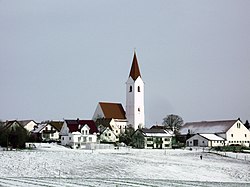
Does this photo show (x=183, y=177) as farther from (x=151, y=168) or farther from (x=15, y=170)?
(x=15, y=170)

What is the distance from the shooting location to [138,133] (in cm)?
6888

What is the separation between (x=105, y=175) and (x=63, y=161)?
24.0 ft

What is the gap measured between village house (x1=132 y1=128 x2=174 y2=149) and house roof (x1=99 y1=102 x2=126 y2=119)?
1500cm

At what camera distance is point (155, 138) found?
69000 mm

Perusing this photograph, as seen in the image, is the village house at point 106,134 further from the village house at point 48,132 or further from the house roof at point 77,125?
the village house at point 48,132

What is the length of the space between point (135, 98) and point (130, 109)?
6.93 ft

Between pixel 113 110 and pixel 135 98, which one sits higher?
pixel 135 98

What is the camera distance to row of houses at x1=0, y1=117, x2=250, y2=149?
67.6 meters

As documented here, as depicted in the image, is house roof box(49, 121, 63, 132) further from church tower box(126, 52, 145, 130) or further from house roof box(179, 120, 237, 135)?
house roof box(179, 120, 237, 135)

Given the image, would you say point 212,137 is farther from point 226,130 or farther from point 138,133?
point 138,133

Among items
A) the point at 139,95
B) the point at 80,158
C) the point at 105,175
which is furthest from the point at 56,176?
the point at 139,95

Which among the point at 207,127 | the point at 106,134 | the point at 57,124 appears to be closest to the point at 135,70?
the point at 207,127

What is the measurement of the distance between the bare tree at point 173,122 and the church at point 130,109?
4837 millimetres

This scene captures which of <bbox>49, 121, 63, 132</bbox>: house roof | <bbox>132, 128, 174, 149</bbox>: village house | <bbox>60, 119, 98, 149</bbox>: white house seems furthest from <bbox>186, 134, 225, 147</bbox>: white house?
<bbox>49, 121, 63, 132</bbox>: house roof
